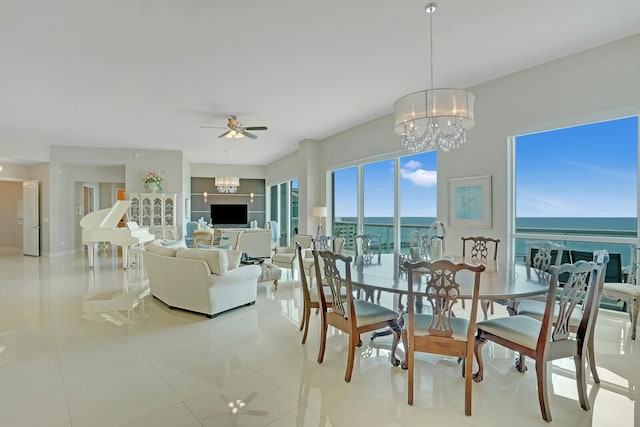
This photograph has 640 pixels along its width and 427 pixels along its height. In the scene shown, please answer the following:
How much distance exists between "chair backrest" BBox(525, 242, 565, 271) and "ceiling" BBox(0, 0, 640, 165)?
7.44 feet

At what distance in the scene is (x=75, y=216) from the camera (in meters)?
10.2

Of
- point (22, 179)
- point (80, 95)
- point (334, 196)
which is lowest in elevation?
point (334, 196)

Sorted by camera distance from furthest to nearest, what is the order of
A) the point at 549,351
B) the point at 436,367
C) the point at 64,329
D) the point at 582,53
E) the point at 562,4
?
1. the point at 582,53
2. the point at 64,329
3. the point at 562,4
4. the point at 436,367
5. the point at 549,351

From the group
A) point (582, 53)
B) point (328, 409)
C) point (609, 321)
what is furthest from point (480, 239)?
point (328, 409)

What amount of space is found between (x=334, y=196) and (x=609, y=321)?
19.5 feet

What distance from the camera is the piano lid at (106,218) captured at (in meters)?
7.18

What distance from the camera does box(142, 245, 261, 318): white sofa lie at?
159 inches

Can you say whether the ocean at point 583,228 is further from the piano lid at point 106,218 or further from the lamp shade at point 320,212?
the piano lid at point 106,218

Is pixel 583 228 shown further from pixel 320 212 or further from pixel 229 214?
pixel 229 214

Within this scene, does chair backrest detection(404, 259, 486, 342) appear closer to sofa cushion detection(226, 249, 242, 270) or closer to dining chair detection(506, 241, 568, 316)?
dining chair detection(506, 241, 568, 316)

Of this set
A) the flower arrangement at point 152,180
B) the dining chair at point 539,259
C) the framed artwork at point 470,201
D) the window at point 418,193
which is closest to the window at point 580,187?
the framed artwork at point 470,201

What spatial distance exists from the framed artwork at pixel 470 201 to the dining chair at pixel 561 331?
2779mm

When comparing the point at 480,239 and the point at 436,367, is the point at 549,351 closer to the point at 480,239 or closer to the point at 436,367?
the point at 436,367

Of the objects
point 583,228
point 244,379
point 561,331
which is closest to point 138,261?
point 244,379
